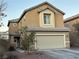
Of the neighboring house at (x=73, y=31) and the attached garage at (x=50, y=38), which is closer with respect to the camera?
the attached garage at (x=50, y=38)

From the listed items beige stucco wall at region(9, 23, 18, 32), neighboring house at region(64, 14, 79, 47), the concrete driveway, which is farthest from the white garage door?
beige stucco wall at region(9, 23, 18, 32)

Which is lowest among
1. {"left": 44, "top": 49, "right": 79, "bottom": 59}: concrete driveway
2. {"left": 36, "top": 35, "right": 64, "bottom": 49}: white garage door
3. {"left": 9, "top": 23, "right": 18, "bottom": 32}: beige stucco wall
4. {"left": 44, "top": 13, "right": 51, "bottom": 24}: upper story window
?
{"left": 44, "top": 49, "right": 79, "bottom": 59}: concrete driveway

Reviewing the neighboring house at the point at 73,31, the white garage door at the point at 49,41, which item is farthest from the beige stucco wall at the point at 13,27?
the neighboring house at the point at 73,31

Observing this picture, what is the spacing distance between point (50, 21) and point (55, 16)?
1.37 meters

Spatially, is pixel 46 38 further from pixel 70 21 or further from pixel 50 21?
pixel 70 21

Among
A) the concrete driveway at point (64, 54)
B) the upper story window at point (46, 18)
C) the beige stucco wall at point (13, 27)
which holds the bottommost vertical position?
the concrete driveway at point (64, 54)

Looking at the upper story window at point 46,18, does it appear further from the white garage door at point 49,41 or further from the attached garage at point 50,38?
the white garage door at point 49,41

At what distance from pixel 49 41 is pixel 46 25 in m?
2.78

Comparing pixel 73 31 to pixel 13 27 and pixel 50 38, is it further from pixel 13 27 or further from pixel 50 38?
pixel 13 27

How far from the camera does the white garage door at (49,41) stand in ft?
94.8

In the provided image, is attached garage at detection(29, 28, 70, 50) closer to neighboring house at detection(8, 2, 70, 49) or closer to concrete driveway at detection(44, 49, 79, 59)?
neighboring house at detection(8, 2, 70, 49)

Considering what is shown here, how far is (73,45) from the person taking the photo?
33.6 meters

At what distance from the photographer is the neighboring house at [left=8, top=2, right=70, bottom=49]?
29031 mm

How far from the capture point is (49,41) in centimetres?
2947
